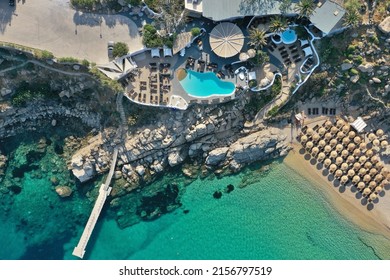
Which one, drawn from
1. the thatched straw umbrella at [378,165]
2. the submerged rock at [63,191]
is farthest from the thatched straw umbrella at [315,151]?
the submerged rock at [63,191]

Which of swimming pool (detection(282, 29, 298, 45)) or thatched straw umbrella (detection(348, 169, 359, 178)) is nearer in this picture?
swimming pool (detection(282, 29, 298, 45))

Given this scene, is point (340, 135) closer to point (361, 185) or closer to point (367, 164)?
point (367, 164)

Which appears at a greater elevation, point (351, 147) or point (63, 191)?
point (351, 147)

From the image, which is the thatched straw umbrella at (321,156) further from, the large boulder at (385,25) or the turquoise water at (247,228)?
the large boulder at (385,25)

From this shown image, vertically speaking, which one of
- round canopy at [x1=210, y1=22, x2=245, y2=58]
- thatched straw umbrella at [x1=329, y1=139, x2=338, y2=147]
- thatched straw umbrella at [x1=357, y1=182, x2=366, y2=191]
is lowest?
thatched straw umbrella at [x1=357, y1=182, x2=366, y2=191]

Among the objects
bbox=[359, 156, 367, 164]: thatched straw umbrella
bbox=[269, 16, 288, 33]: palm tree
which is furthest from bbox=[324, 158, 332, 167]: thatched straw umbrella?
bbox=[269, 16, 288, 33]: palm tree

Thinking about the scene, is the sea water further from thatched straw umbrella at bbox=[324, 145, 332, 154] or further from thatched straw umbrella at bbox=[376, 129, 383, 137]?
thatched straw umbrella at bbox=[376, 129, 383, 137]

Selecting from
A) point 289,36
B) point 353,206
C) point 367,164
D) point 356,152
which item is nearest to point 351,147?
point 356,152
